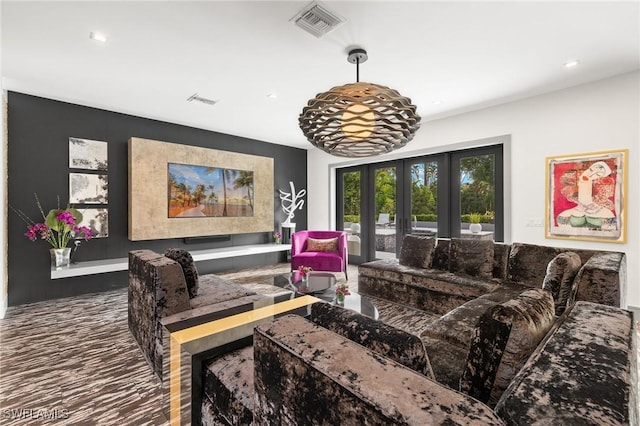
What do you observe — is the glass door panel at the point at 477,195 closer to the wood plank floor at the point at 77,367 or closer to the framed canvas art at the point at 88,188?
the wood plank floor at the point at 77,367

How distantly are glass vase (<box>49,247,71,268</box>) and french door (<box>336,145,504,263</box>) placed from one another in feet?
16.0

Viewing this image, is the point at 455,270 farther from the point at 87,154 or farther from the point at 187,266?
the point at 87,154

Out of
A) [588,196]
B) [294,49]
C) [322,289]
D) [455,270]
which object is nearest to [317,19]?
[294,49]

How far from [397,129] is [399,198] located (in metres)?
3.42

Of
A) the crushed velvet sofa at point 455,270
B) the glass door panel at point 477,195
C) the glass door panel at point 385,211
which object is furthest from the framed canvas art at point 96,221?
the glass door panel at point 477,195

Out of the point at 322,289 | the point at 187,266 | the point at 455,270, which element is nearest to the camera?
the point at 187,266

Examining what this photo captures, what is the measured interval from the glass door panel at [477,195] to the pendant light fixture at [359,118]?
103 inches

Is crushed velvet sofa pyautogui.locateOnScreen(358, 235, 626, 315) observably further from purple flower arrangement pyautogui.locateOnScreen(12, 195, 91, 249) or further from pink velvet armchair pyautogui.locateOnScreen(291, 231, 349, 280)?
purple flower arrangement pyautogui.locateOnScreen(12, 195, 91, 249)

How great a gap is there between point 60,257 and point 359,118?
4323mm

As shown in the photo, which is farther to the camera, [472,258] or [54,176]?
[54,176]

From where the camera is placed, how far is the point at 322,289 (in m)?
3.33

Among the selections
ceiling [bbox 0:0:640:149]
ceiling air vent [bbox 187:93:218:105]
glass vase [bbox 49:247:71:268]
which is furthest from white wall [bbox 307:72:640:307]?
glass vase [bbox 49:247:71:268]

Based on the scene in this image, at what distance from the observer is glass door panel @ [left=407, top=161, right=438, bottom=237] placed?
538 centimetres

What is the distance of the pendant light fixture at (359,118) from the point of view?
2.27 m
